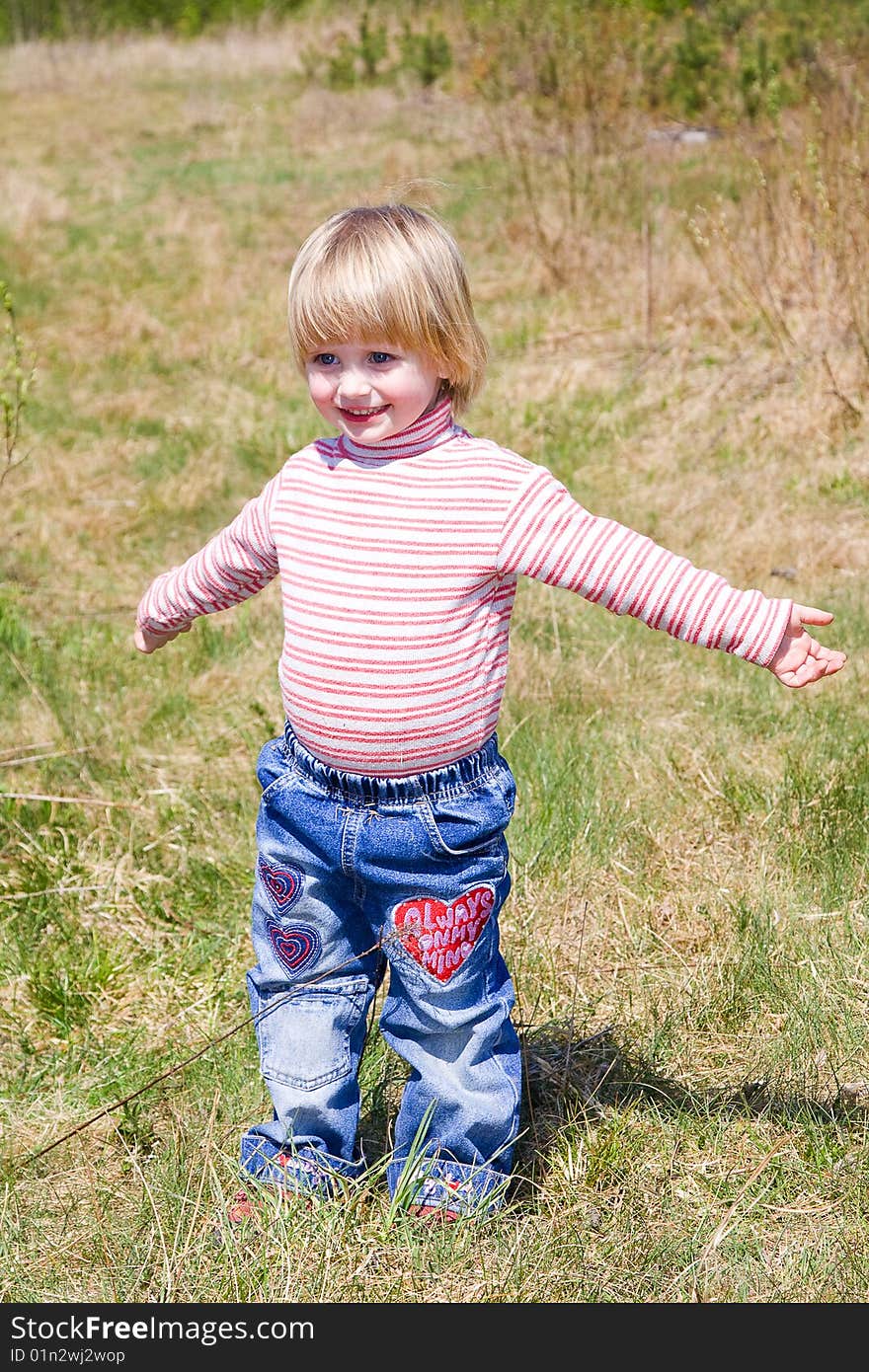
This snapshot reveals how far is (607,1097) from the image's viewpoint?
99.7 inches

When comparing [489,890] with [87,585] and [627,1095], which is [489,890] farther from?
[87,585]

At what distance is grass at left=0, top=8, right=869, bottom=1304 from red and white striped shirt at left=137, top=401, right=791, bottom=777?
0.56 metres

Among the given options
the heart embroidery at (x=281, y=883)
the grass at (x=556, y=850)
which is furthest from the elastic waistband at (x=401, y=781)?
the grass at (x=556, y=850)

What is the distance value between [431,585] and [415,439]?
9.2 inches

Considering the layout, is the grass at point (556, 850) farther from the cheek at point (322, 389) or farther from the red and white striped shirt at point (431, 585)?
the red and white striped shirt at point (431, 585)

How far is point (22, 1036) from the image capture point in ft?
9.30

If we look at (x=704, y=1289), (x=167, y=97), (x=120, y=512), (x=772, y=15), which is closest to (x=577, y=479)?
(x=120, y=512)

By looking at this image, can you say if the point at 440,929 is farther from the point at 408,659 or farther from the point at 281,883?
the point at 408,659

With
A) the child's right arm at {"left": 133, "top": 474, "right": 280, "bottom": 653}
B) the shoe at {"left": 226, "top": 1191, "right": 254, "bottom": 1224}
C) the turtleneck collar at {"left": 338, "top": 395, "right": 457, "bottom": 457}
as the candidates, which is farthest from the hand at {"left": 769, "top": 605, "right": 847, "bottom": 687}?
the shoe at {"left": 226, "top": 1191, "right": 254, "bottom": 1224}

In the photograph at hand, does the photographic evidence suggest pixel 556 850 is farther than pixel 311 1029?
Yes

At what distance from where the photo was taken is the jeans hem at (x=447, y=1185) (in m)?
2.22

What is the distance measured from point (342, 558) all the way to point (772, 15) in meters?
10.7

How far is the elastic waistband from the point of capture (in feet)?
6.72

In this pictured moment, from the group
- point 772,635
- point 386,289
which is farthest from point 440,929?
point 386,289
